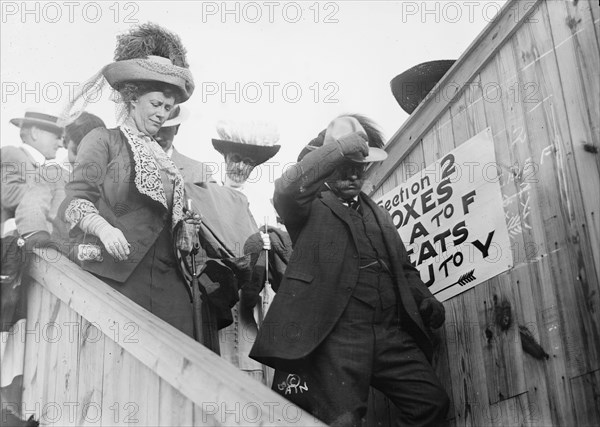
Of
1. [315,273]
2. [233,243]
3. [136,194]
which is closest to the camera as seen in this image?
[315,273]

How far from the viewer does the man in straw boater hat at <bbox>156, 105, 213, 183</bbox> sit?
266 inches

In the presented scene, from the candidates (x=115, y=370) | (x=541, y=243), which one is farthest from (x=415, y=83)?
(x=115, y=370)

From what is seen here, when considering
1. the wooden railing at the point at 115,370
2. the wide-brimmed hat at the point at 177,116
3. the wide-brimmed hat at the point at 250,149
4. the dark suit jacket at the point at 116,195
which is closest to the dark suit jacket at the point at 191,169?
the wide-brimmed hat at the point at 250,149

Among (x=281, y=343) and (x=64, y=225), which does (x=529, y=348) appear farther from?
(x=64, y=225)

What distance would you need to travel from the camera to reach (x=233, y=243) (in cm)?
679

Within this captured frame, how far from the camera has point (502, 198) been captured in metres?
5.71

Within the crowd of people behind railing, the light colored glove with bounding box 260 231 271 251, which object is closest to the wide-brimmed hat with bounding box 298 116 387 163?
the crowd of people behind railing

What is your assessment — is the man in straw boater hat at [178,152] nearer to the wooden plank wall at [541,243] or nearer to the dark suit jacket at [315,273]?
the dark suit jacket at [315,273]

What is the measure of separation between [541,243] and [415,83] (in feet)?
8.04

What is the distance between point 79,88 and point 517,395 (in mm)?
3461

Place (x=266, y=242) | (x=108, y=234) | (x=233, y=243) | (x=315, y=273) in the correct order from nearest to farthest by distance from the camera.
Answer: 1. (x=315, y=273)
2. (x=108, y=234)
3. (x=266, y=242)
4. (x=233, y=243)

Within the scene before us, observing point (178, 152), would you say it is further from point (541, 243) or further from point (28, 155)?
point (541, 243)

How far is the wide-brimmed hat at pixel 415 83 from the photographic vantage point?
7.38 metres

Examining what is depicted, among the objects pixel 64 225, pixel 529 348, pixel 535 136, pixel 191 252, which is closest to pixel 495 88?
pixel 535 136
